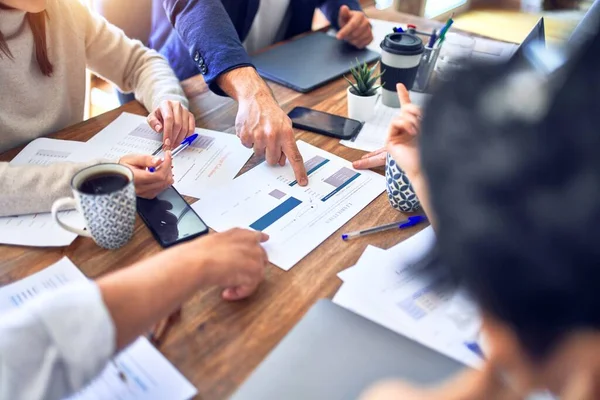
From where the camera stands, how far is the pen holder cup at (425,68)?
121 centimetres

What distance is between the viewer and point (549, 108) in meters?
0.33

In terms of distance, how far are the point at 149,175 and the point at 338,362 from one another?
0.46 metres

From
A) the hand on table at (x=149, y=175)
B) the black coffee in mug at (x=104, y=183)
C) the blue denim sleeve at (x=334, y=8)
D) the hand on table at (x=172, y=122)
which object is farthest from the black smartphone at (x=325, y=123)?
the blue denim sleeve at (x=334, y=8)

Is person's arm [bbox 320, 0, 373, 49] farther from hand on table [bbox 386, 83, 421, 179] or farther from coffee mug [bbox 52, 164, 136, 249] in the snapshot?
coffee mug [bbox 52, 164, 136, 249]

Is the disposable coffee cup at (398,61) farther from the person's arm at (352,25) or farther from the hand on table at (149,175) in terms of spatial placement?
the hand on table at (149,175)

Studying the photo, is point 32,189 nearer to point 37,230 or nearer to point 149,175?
point 37,230

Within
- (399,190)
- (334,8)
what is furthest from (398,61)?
(334,8)

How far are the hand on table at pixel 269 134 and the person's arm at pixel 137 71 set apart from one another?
0.44 ft

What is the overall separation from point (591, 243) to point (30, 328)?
0.53 m

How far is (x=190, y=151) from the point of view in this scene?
3.38 feet

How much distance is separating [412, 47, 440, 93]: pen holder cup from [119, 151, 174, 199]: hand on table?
67 cm

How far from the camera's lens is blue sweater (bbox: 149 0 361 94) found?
1.17 metres

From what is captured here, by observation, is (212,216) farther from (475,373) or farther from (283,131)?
(475,373)

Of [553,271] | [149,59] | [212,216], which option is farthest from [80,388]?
[149,59]
